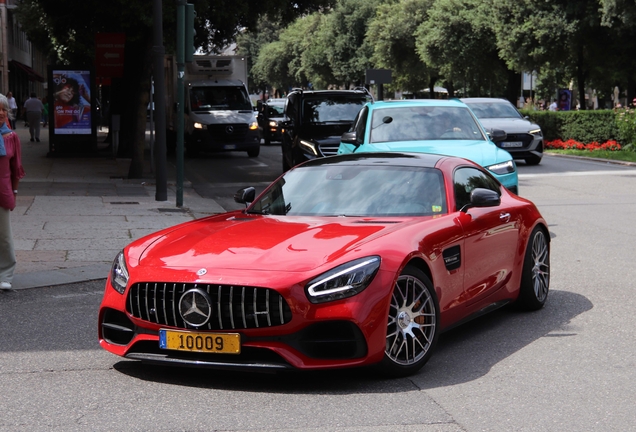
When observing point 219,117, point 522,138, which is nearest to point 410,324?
point 522,138

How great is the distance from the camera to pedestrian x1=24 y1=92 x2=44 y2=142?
38000 mm

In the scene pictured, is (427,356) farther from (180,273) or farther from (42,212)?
(42,212)

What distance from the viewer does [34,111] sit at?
39.0 m

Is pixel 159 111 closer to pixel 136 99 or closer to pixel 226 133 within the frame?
pixel 136 99

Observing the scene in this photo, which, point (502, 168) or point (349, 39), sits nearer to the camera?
point (502, 168)

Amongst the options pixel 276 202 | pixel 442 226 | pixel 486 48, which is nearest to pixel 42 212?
pixel 276 202

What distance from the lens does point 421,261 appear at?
6340mm

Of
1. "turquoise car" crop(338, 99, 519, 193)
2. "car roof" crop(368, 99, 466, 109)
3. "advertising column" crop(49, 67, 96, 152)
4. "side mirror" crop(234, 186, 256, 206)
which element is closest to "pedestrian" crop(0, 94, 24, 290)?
"side mirror" crop(234, 186, 256, 206)

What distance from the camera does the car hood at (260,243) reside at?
591 centimetres

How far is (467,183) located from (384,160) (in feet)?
2.11

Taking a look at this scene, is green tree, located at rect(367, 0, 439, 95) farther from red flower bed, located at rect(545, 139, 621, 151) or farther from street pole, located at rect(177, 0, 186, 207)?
street pole, located at rect(177, 0, 186, 207)

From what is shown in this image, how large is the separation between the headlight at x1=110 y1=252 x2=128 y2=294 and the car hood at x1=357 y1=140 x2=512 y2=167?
668 cm

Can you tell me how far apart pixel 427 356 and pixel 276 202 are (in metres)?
1.80

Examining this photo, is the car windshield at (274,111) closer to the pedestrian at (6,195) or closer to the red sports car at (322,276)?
the pedestrian at (6,195)
